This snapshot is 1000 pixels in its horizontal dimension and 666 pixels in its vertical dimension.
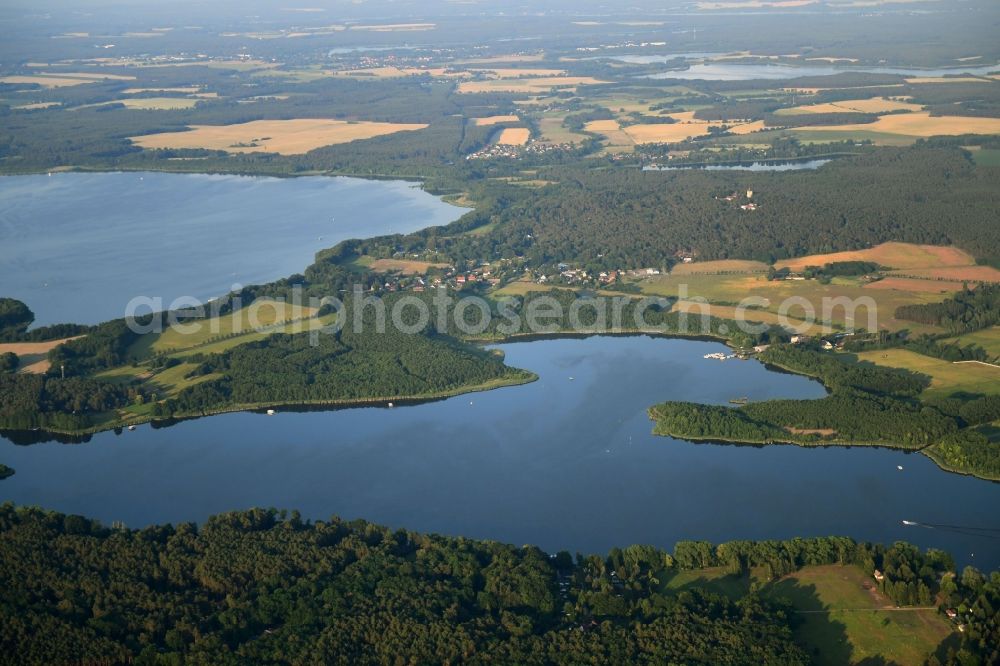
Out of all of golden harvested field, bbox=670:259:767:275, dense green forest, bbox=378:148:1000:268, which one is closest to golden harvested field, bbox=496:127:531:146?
dense green forest, bbox=378:148:1000:268

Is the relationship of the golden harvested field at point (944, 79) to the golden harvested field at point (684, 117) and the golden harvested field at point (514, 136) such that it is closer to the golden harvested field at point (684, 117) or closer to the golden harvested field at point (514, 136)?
the golden harvested field at point (684, 117)

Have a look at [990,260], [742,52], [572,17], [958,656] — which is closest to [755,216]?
[990,260]

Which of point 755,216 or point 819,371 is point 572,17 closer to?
point 755,216

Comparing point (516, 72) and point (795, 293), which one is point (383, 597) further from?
point (516, 72)

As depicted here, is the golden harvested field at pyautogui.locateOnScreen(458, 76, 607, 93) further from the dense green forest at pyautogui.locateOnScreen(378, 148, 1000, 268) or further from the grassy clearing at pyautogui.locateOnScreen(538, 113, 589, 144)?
the dense green forest at pyautogui.locateOnScreen(378, 148, 1000, 268)

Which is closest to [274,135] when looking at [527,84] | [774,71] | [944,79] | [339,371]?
[527,84]
